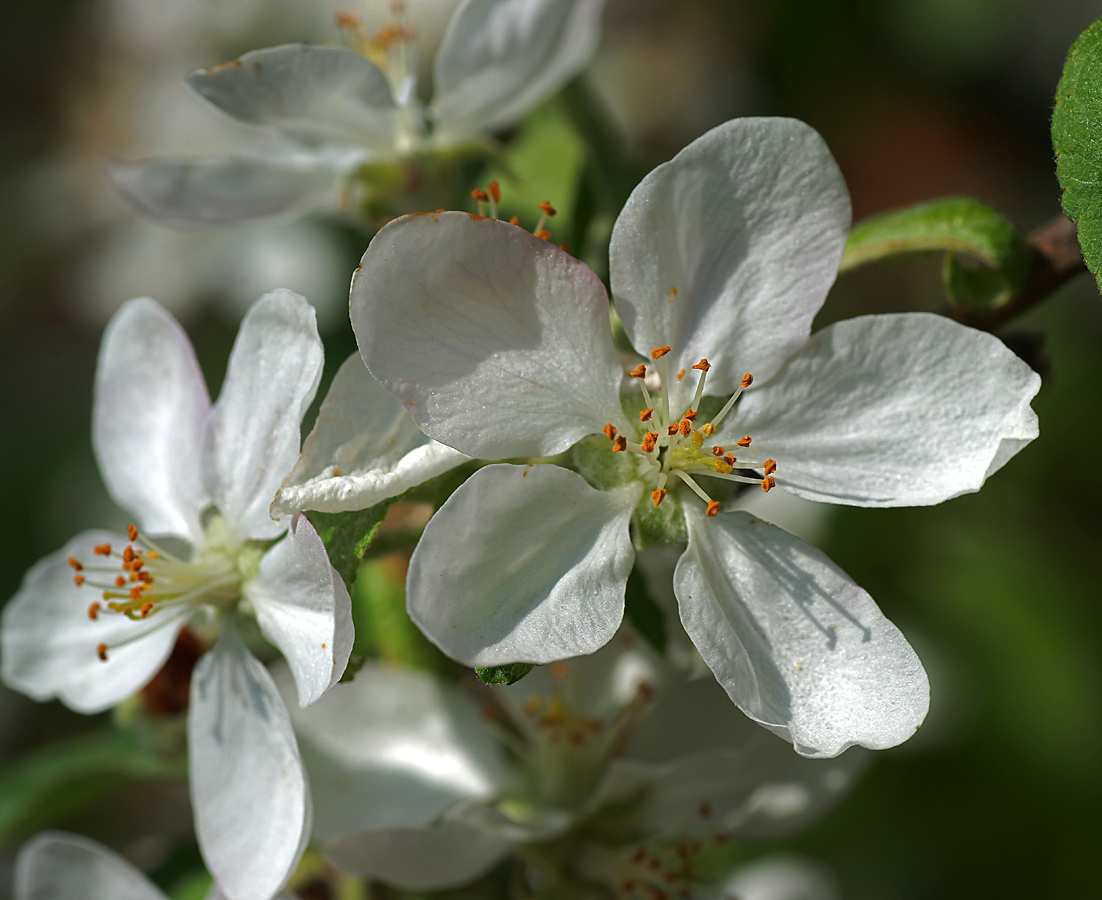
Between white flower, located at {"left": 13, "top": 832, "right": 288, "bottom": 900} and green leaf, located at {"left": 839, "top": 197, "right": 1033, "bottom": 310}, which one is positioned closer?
green leaf, located at {"left": 839, "top": 197, "right": 1033, "bottom": 310}

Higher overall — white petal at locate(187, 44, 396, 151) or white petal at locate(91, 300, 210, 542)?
white petal at locate(187, 44, 396, 151)

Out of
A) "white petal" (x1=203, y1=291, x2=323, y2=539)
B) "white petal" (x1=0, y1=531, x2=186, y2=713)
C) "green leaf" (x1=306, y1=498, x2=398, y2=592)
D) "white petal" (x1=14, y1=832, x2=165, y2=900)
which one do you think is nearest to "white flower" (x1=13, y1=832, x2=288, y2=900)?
"white petal" (x1=14, y1=832, x2=165, y2=900)

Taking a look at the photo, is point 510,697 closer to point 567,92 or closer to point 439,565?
point 439,565

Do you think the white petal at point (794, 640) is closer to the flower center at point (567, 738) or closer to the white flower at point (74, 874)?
the flower center at point (567, 738)

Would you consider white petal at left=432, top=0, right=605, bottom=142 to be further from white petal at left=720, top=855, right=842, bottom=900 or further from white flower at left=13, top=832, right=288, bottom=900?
white petal at left=720, top=855, right=842, bottom=900

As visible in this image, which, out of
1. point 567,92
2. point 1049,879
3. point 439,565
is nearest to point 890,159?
point 1049,879

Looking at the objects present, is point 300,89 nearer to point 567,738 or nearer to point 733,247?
point 733,247

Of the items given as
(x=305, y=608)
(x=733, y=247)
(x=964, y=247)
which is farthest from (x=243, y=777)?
(x=964, y=247)
